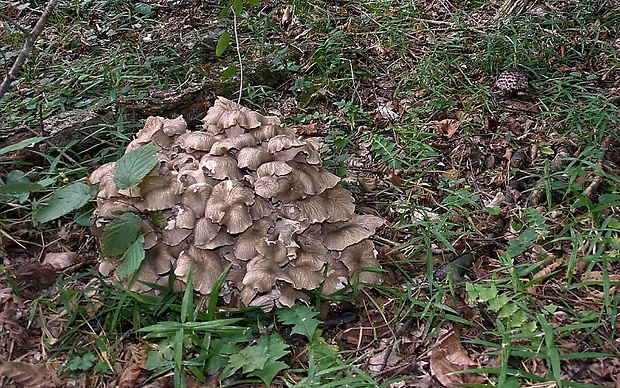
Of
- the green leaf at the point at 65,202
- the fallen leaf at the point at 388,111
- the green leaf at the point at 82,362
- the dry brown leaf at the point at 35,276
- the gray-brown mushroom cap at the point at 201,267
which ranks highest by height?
the green leaf at the point at 65,202

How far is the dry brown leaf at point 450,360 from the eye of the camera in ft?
8.75

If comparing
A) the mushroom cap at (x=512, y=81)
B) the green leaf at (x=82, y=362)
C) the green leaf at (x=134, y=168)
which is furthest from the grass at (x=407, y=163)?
the green leaf at (x=134, y=168)

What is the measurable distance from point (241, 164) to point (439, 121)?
2.40m

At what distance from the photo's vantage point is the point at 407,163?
4.28 meters

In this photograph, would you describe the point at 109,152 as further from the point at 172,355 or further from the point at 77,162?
the point at 172,355

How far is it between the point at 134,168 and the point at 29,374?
3.97 feet

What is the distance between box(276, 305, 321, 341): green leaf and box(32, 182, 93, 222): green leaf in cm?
135

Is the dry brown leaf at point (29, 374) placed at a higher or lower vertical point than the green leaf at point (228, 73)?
lower

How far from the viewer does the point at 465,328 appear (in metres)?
2.96

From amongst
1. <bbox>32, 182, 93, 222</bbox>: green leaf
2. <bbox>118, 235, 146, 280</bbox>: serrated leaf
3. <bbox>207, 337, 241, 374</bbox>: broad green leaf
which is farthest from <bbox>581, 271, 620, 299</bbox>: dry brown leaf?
<bbox>32, 182, 93, 222</bbox>: green leaf

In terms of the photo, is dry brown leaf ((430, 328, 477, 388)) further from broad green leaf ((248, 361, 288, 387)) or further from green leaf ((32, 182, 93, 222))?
green leaf ((32, 182, 93, 222))

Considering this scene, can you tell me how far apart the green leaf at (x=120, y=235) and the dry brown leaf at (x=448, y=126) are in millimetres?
2855

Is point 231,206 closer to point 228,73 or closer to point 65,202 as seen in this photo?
point 65,202

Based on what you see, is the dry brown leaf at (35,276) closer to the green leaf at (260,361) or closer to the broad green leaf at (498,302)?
the green leaf at (260,361)
